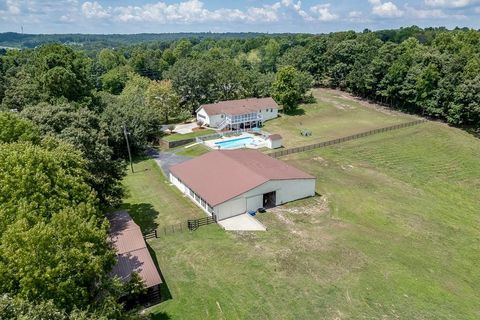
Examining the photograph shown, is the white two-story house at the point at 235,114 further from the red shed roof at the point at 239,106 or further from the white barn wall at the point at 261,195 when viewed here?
the white barn wall at the point at 261,195

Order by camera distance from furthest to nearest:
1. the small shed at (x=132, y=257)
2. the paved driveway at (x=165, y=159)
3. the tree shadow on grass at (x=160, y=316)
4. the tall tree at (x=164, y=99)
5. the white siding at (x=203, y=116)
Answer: the tall tree at (x=164, y=99) → the white siding at (x=203, y=116) → the paved driveway at (x=165, y=159) → the small shed at (x=132, y=257) → the tree shadow on grass at (x=160, y=316)

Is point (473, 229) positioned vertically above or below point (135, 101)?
below

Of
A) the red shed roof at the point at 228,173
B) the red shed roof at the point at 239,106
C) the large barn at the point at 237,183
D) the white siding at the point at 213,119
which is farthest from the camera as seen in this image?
the red shed roof at the point at 239,106

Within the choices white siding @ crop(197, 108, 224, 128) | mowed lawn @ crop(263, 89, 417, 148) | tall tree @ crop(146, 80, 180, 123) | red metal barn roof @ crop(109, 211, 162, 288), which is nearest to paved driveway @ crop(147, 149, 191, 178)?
white siding @ crop(197, 108, 224, 128)

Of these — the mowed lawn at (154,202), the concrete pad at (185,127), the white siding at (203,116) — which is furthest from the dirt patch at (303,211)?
the white siding at (203,116)

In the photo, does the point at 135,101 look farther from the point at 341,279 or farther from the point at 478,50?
the point at 478,50

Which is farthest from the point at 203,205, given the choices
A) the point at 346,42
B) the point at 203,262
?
the point at 346,42
